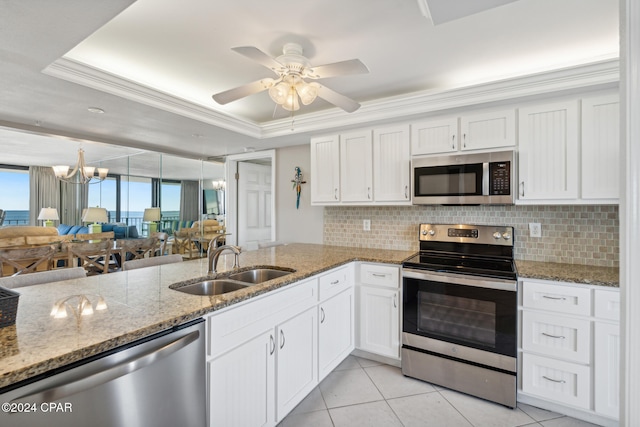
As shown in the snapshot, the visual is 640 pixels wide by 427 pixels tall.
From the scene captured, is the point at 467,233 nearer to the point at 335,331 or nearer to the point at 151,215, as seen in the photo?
the point at 335,331

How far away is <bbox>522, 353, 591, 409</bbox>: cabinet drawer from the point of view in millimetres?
1945

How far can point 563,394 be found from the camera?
2.00 meters

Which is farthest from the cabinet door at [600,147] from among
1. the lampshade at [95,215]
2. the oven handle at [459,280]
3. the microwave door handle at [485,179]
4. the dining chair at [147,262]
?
the lampshade at [95,215]

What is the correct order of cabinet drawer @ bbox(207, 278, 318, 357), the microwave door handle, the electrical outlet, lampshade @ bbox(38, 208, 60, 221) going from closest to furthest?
cabinet drawer @ bbox(207, 278, 318, 357)
the microwave door handle
the electrical outlet
lampshade @ bbox(38, 208, 60, 221)

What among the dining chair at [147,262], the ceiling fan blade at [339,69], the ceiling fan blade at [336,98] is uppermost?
the ceiling fan blade at [339,69]

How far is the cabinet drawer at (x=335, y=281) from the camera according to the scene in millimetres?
2281

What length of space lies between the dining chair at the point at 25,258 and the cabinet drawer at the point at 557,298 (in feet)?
13.8

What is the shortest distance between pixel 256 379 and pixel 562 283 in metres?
1.97

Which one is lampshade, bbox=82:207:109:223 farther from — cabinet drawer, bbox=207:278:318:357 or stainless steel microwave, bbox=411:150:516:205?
stainless steel microwave, bbox=411:150:516:205

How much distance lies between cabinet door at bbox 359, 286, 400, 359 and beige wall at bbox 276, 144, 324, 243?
1204 mm

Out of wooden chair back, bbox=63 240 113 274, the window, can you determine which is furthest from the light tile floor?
the window

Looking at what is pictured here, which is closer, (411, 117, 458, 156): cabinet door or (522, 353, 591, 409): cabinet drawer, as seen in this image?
(522, 353, 591, 409): cabinet drawer

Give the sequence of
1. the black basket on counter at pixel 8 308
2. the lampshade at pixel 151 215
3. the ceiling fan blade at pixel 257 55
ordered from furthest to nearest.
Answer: the lampshade at pixel 151 215
the ceiling fan blade at pixel 257 55
the black basket on counter at pixel 8 308

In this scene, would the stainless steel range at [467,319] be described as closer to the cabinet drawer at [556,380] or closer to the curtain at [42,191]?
the cabinet drawer at [556,380]
